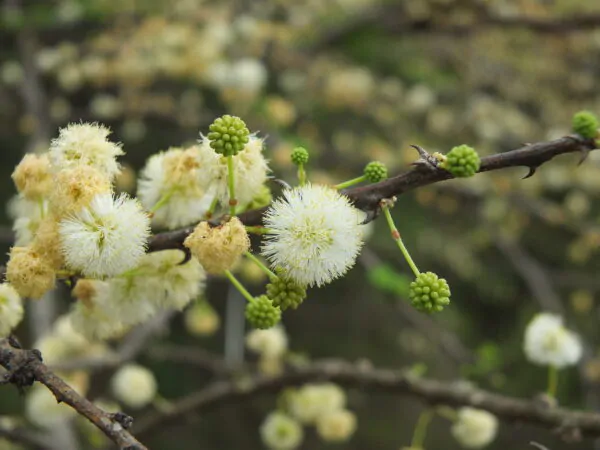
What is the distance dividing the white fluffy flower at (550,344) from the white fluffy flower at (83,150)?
6.28 ft

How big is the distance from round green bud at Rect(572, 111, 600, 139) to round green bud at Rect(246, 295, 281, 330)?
84cm

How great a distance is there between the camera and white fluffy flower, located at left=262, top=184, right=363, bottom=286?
129cm

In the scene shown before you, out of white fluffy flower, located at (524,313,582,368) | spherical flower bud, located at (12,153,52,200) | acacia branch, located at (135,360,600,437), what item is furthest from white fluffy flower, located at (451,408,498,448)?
spherical flower bud, located at (12,153,52,200)

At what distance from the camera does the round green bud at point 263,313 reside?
143cm

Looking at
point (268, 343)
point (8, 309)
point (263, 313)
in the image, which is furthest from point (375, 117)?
point (8, 309)

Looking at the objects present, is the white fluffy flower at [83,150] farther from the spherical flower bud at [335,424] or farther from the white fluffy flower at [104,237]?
the spherical flower bud at [335,424]

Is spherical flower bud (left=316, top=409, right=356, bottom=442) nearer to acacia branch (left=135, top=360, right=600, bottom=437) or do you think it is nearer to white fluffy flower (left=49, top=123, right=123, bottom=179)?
acacia branch (left=135, top=360, right=600, bottom=437)

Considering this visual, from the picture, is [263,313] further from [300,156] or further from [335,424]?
[335,424]

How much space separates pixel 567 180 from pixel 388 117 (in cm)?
228

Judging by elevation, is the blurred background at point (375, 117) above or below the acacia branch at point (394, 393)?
above

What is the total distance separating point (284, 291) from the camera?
1312 mm

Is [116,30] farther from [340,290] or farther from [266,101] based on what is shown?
[340,290]

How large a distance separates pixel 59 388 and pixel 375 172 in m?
0.88

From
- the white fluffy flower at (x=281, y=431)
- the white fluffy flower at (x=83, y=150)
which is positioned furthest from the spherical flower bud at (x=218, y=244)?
the white fluffy flower at (x=281, y=431)
